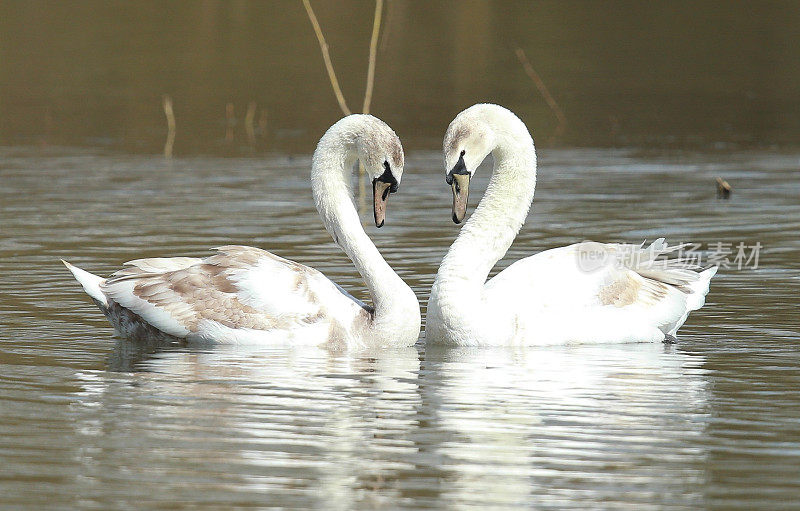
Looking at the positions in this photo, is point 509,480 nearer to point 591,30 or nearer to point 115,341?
point 115,341

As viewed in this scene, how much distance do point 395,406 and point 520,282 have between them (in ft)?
7.93

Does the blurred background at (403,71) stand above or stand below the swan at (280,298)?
below

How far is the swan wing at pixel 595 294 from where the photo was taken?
11.2m

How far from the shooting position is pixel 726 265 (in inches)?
564

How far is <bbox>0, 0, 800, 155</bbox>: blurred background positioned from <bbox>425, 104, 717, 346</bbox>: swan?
11.8m

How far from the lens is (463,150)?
1120 centimetres

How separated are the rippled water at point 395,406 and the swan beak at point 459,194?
999mm

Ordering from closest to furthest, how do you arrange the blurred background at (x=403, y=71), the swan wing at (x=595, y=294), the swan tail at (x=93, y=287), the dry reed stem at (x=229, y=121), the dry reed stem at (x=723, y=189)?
the swan wing at (x=595, y=294)
the swan tail at (x=93, y=287)
the dry reed stem at (x=723, y=189)
the dry reed stem at (x=229, y=121)
the blurred background at (x=403, y=71)

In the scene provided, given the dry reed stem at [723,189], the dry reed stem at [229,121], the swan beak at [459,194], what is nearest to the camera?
the swan beak at [459,194]

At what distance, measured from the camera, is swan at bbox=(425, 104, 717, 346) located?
1107cm

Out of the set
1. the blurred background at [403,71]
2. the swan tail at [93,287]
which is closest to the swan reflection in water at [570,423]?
the swan tail at [93,287]

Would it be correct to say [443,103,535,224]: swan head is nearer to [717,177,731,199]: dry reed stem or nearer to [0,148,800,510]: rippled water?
Result: [0,148,800,510]: rippled water

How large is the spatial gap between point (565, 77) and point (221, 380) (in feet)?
74.1

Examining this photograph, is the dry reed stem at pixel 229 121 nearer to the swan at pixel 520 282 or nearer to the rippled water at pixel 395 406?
the rippled water at pixel 395 406
